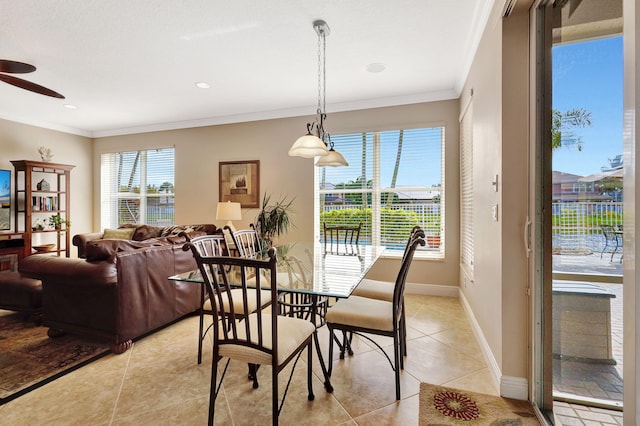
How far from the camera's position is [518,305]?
1927 millimetres

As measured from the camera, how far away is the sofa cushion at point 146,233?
502 centimetres

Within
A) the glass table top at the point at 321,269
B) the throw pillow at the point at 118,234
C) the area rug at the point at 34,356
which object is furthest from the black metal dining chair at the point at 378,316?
the throw pillow at the point at 118,234

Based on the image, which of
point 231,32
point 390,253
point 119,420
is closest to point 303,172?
point 390,253

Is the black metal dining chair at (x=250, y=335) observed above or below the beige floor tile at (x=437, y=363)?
above

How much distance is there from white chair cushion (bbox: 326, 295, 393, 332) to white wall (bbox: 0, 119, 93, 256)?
234 inches

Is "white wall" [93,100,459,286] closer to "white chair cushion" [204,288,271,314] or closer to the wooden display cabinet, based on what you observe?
the wooden display cabinet

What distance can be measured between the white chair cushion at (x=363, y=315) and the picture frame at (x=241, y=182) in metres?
3.35

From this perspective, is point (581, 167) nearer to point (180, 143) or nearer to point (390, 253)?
point (390, 253)

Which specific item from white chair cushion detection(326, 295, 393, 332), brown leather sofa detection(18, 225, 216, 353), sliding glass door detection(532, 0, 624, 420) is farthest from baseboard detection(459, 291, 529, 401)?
brown leather sofa detection(18, 225, 216, 353)

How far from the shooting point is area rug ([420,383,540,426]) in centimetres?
175

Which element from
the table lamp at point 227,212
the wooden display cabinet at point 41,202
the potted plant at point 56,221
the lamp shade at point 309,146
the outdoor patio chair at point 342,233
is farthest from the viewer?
the potted plant at point 56,221

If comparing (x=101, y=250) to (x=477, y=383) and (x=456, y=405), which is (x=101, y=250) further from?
(x=477, y=383)

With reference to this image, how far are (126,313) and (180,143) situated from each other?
3.83 m

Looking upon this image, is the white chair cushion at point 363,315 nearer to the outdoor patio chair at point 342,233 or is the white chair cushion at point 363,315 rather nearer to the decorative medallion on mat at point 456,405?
the decorative medallion on mat at point 456,405
